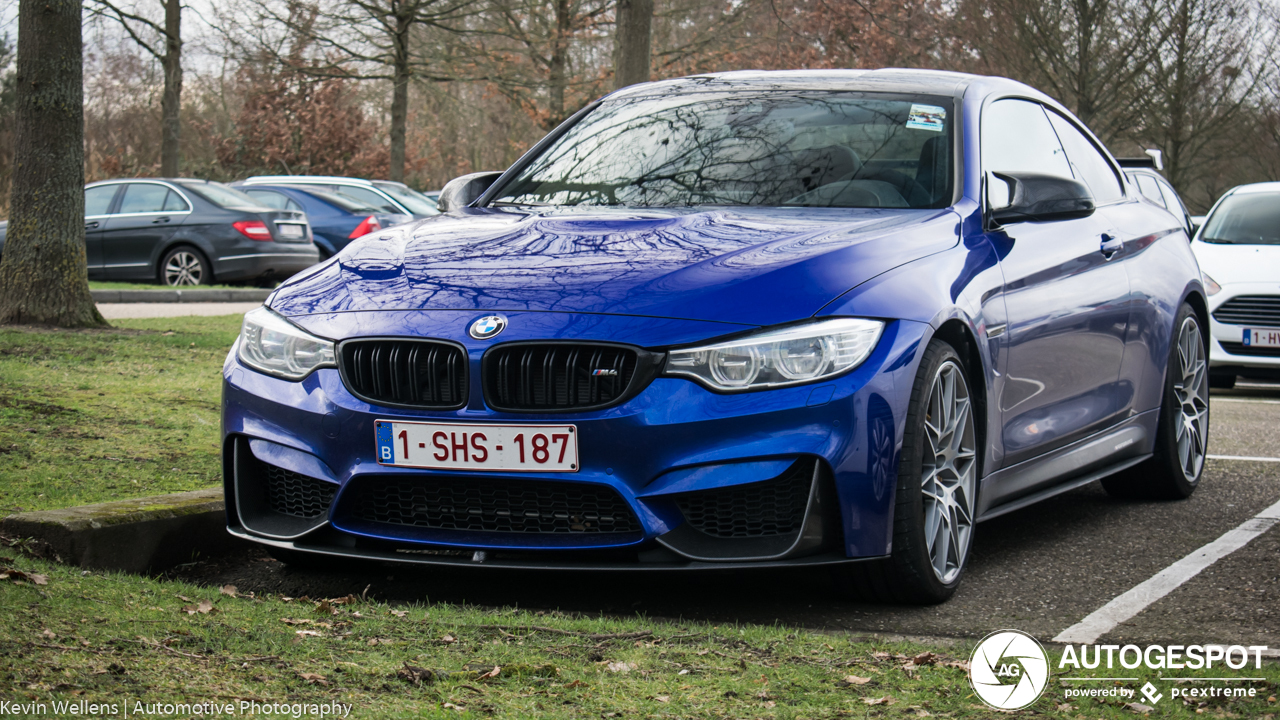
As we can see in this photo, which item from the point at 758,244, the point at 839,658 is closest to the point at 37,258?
the point at 758,244

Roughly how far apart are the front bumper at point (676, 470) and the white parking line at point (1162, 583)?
1.98 feet

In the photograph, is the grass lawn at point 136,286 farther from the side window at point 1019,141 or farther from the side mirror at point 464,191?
the side window at point 1019,141

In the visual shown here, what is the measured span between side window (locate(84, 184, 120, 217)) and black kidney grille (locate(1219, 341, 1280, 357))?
43.9ft

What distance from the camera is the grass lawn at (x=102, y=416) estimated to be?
5.29 meters

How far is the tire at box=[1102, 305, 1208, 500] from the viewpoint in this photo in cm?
619

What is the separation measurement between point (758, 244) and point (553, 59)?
83.7ft

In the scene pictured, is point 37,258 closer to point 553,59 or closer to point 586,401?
point 586,401

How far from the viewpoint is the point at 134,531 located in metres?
4.56

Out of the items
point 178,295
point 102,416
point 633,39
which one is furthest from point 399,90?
point 102,416

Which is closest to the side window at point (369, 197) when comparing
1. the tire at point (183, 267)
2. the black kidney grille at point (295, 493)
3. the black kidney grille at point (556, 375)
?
the tire at point (183, 267)

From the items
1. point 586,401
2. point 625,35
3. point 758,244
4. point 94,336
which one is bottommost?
point 94,336

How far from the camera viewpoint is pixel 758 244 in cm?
419

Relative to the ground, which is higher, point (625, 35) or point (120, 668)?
point (625, 35)

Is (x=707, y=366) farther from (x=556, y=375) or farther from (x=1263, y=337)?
(x=1263, y=337)
